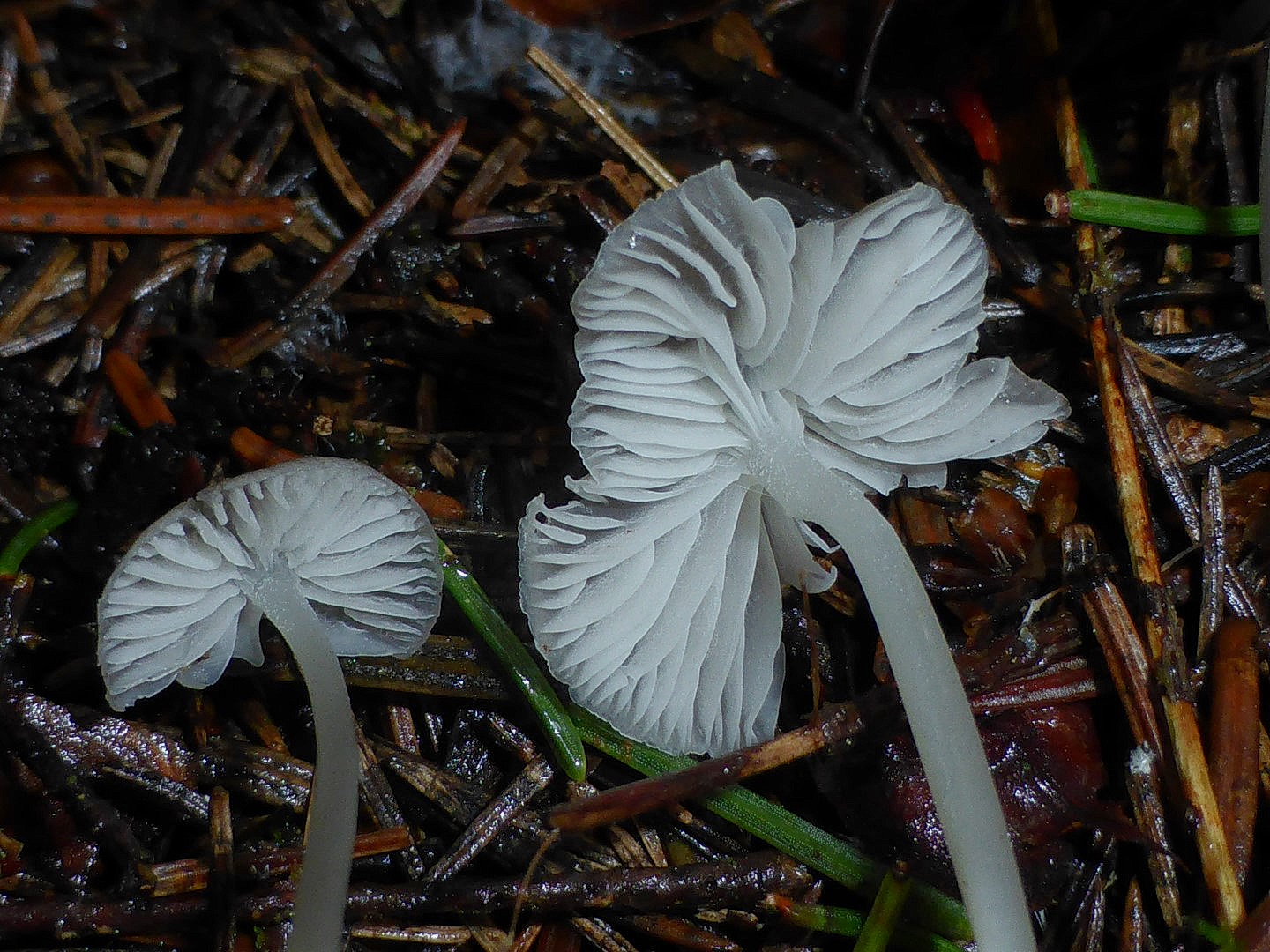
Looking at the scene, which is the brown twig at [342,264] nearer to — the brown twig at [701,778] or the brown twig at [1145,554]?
the brown twig at [701,778]

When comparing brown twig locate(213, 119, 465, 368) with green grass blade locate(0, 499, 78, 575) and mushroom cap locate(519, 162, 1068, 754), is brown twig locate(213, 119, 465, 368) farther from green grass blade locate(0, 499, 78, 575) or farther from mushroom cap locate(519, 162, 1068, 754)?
mushroom cap locate(519, 162, 1068, 754)

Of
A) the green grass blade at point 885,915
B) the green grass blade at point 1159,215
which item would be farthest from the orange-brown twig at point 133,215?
the green grass blade at point 885,915

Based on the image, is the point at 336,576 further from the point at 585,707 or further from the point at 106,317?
the point at 106,317

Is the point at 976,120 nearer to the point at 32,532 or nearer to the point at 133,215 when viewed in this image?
the point at 133,215

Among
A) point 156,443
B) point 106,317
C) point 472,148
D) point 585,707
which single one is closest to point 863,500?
point 585,707

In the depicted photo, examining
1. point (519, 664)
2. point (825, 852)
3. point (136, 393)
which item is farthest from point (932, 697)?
point (136, 393)

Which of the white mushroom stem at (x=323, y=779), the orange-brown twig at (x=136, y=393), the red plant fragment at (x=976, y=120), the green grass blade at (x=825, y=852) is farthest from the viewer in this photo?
the red plant fragment at (x=976, y=120)
